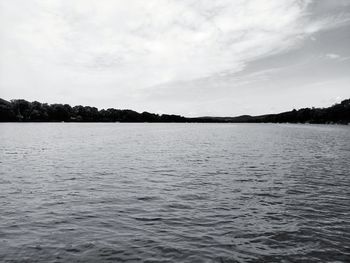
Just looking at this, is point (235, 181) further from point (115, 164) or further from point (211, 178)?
point (115, 164)

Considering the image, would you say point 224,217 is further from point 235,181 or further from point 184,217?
point 235,181

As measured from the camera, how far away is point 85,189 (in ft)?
83.3

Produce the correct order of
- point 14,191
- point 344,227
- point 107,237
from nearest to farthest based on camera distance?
point 107,237
point 344,227
point 14,191

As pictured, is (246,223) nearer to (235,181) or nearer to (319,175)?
(235,181)

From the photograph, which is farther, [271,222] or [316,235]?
[271,222]

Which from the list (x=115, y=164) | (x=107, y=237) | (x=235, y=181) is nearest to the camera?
(x=107, y=237)

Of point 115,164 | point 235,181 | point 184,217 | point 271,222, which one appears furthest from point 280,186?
point 115,164

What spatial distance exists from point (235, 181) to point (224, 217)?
444 inches

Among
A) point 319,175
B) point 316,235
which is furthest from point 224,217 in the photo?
point 319,175

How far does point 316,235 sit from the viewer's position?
1577cm

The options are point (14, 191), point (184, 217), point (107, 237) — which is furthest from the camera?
point (14, 191)

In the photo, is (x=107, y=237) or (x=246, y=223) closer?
(x=107, y=237)

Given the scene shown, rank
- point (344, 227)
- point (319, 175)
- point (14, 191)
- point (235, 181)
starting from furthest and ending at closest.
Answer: point (319, 175), point (235, 181), point (14, 191), point (344, 227)

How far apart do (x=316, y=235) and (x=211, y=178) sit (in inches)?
605
